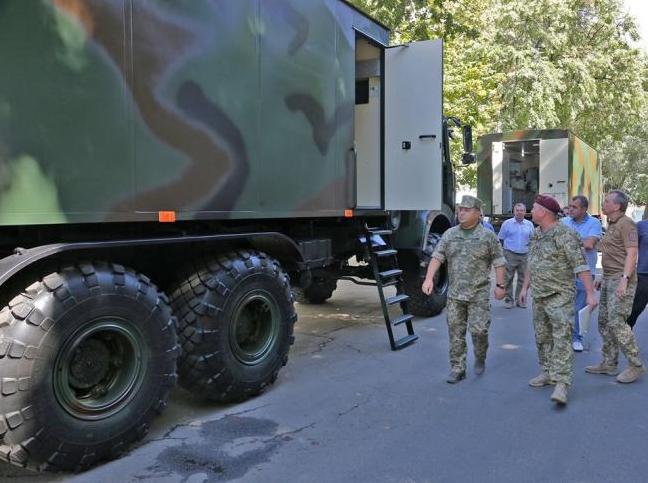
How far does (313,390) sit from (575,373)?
240 cm

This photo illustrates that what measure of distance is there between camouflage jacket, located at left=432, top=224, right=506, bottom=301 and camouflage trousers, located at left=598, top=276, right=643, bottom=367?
1.01 metres

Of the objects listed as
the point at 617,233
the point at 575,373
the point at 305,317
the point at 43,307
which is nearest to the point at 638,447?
the point at 575,373

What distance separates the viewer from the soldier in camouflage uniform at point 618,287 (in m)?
5.11

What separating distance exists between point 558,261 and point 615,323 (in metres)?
0.96

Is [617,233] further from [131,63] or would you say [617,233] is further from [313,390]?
[131,63]

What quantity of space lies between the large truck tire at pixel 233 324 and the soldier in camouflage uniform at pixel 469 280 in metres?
1.34

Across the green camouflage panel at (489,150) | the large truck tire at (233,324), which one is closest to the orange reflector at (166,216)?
the large truck tire at (233,324)

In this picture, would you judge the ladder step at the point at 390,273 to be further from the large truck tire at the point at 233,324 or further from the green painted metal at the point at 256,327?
the green painted metal at the point at 256,327

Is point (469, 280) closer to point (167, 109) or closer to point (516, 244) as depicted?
point (167, 109)

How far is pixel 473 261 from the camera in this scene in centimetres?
510

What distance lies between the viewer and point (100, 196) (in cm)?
346

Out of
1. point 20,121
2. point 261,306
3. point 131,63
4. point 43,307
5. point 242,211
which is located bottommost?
point 261,306

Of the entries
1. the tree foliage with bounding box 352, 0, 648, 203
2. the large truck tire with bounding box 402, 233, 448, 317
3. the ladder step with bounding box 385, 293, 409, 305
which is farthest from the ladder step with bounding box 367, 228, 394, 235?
the tree foliage with bounding box 352, 0, 648, 203

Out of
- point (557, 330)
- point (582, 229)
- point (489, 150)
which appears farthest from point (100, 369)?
point (489, 150)
